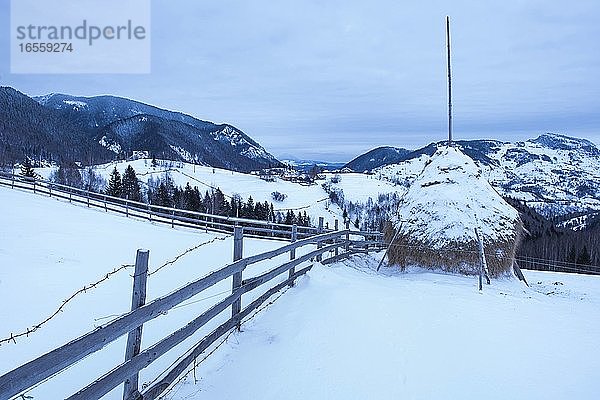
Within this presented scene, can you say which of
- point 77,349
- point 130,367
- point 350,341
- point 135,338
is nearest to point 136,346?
point 135,338

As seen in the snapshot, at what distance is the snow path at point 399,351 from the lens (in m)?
4.39

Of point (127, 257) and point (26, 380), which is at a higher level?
point (26, 380)

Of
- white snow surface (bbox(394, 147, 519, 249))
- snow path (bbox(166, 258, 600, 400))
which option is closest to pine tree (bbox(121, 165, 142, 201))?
white snow surface (bbox(394, 147, 519, 249))

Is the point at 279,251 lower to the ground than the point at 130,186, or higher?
lower

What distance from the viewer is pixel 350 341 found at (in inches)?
217

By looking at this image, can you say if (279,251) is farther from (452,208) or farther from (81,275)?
(452,208)

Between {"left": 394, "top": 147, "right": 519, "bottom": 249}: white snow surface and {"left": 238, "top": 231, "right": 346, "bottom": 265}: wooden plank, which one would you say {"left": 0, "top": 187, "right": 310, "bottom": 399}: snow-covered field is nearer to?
{"left": 238, "top": 231, "right": 346, "bottom": 265}: wooden plank

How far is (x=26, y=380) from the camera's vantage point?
236 centimetres

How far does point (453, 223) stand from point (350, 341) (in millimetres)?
8998

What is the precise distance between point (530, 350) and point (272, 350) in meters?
3.22

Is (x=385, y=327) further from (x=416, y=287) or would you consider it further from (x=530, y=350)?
(x=416, y=287)

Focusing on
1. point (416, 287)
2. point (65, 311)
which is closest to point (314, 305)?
point (416, 287)

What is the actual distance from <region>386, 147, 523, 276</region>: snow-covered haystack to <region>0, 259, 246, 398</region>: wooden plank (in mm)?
10340

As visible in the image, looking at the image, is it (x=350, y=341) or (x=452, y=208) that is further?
(x=452, y=208)
